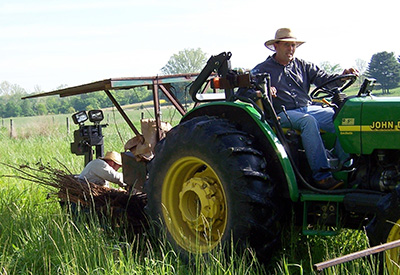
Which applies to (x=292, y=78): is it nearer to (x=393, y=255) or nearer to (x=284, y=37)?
(x=284, y=37)

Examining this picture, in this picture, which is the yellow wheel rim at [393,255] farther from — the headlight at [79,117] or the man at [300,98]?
the headlight at [79,117]

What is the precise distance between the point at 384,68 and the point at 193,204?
3902cm

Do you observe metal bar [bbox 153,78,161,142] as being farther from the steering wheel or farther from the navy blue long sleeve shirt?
the steering wheel

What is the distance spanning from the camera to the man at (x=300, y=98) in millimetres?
4090

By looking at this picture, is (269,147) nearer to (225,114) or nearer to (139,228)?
(225,114)

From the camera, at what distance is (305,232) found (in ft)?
12.6

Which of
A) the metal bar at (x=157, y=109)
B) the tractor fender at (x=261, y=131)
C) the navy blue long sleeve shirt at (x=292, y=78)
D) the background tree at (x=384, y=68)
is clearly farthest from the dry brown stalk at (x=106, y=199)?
the background tree at (x=384, y=68)

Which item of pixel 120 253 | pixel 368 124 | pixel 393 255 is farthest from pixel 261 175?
pixel 120 253

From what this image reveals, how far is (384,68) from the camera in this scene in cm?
4072

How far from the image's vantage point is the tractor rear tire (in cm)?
380

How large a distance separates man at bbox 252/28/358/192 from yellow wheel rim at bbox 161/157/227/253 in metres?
0.72

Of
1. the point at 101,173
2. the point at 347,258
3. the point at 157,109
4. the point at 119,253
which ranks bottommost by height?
the point at 119,253

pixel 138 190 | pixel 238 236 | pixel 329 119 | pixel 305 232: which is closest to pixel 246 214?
pixel 238 236

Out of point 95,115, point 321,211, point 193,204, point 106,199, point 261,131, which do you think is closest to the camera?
point 321,211
